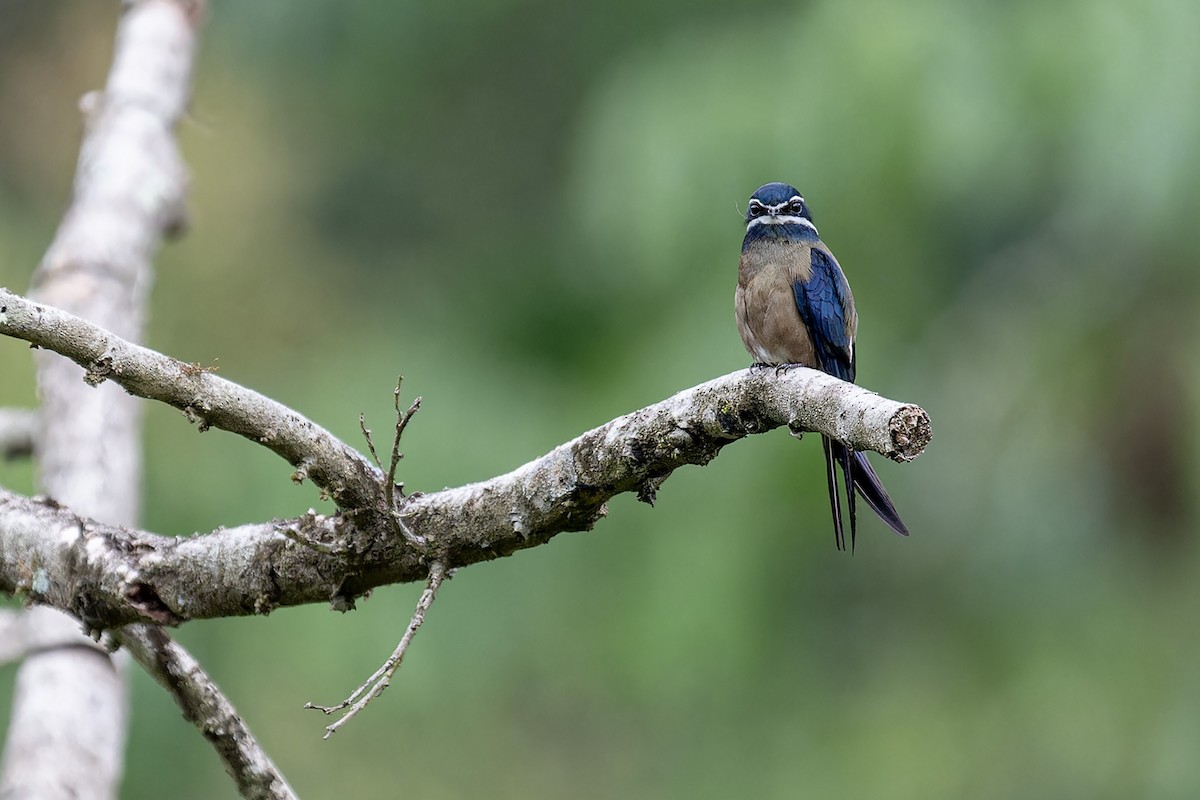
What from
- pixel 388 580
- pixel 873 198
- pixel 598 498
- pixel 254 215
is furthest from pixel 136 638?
pixel 254 215

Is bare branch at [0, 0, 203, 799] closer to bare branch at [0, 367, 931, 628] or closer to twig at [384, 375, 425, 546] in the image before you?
bare branch at [0, 367, 931, 628]

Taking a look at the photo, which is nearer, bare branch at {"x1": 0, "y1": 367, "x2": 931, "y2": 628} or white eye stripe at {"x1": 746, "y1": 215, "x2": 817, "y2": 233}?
bare branch at {"x1": 0, "y1": 367, "x2": 931, "y2": 628}

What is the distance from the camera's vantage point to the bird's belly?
4645mm

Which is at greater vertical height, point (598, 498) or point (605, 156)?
point (605, 156)

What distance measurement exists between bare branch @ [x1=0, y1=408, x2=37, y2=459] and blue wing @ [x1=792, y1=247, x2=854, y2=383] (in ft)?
8.93

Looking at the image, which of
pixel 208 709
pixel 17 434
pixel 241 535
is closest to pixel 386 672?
pixel 241 535

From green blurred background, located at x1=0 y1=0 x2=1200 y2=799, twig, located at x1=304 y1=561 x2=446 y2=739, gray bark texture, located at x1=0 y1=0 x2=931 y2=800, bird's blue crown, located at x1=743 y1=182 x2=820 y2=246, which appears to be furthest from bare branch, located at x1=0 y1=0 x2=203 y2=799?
bird's blue crown, located at x1=743 y1=182 x2=820 y2=246

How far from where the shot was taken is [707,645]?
31.8 ft

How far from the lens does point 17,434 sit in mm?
5598

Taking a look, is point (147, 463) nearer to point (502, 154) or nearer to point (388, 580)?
point (502, 154)

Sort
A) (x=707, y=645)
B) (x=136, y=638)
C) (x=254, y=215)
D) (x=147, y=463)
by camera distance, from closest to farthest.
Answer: (x=136, y=638) → (x=707, y=645) → (x=147, y=463) → (x=254, y=215)

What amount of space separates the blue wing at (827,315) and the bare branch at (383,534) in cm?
147

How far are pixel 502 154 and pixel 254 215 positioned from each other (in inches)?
95.4

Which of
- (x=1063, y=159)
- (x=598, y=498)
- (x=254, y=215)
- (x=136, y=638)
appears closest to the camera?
(x=598, y=498)
